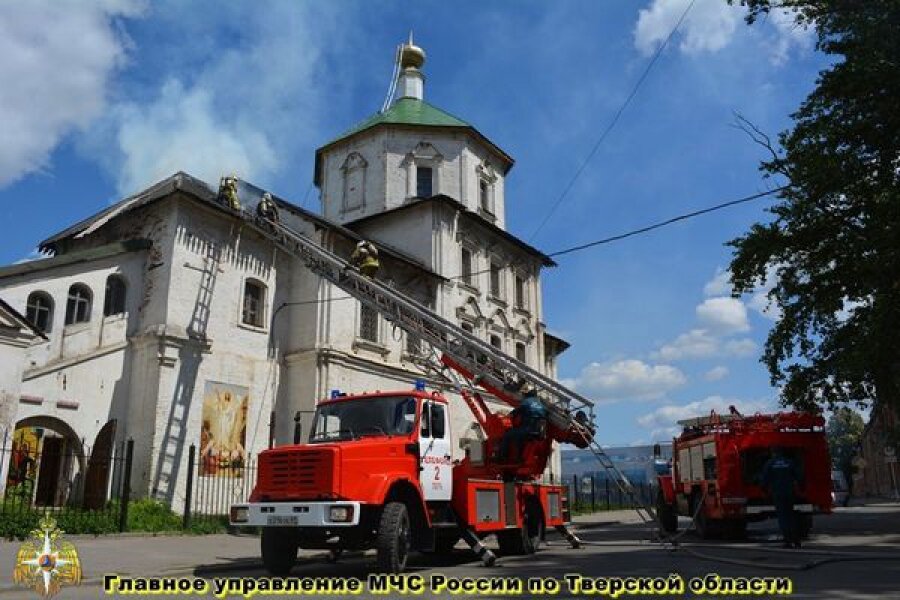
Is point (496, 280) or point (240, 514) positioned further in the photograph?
point (496, 280)

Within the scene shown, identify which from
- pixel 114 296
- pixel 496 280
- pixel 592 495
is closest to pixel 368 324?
pixel 496 280

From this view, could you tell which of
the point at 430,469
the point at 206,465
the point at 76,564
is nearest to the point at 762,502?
the point at 430,469

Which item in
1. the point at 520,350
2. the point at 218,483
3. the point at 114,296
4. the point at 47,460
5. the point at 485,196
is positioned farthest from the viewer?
the point at 485,196

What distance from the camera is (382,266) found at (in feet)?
89.0

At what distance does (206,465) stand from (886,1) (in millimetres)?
20186

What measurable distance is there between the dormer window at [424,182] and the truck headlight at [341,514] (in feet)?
84.0

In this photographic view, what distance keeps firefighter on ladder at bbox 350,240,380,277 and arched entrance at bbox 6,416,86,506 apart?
28.8 feet

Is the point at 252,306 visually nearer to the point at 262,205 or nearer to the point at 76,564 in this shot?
the point at 262,205

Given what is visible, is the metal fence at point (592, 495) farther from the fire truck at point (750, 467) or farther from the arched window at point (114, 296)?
the arched window at point (114, 296)

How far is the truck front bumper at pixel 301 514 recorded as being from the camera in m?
8.48

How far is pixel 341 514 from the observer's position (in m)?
8.49

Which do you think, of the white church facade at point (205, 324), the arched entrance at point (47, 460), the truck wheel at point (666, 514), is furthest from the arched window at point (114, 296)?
the truck wheel at point (666, 514)

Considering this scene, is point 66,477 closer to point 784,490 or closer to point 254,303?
point 254,303

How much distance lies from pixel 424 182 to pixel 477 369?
19.7 metres
